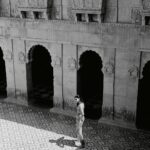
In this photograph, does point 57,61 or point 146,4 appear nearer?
point 146,4

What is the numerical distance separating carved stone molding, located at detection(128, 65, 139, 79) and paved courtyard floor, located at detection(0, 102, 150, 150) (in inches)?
99.8

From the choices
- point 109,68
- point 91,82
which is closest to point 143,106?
point 109,68

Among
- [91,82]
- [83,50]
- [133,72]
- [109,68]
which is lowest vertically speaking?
[91,82]

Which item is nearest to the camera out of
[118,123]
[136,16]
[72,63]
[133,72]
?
[136,16]

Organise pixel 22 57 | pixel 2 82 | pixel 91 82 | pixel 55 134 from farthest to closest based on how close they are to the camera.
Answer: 1. pixel 2 82
2. pixel 91 82
3. pixel 22 57
4. pixel 55 134

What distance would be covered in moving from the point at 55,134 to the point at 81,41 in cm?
437

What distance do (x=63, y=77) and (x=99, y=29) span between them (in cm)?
307

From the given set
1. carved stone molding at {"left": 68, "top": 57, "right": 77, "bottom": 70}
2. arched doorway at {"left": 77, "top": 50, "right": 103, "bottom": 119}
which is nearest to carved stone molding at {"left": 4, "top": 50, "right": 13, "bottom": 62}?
carved stone molding at {"left": 68, "top": 57, "right": 77, "bottom": 70}

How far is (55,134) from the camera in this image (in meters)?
12.8

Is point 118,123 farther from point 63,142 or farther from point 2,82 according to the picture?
point 2,82

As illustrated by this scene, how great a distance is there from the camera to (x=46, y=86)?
59.7 ft

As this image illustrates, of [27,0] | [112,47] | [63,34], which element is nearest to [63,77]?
[63,34]

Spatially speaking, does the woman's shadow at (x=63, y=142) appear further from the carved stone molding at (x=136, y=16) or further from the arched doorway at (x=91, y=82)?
the carved stone molding at (x=136, y=16)

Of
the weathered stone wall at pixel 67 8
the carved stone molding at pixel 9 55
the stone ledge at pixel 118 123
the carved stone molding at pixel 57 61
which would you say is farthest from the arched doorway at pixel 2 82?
the stone ledge at pixel 118 123
